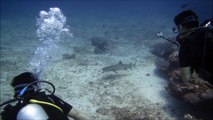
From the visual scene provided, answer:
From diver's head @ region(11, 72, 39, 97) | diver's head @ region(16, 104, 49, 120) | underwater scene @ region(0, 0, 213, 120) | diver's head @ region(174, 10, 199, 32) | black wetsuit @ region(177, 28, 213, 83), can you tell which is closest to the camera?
diver's head @ region(16, 104, 49, 120)

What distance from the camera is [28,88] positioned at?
120 inches

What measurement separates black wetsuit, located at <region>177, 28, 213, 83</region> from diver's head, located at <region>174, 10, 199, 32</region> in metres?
0.35

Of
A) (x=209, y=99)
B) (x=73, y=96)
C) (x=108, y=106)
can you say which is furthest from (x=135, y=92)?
(x=209, y=99)

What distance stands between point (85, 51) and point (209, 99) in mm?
10851

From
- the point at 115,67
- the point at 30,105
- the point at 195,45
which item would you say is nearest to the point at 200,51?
the point at 195,45

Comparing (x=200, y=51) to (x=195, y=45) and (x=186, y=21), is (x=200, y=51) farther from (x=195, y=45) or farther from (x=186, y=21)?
(x=186, y=21)

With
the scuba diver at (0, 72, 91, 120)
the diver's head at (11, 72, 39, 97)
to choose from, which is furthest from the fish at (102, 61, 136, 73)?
the diver's head at (11, 72, 39, 97)

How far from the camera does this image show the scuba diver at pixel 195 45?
356 centimetres

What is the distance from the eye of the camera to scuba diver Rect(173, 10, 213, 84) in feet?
11.7

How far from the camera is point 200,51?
3.62m

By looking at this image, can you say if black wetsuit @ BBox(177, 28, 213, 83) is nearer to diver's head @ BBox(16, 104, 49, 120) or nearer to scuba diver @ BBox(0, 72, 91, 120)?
scuba diver @ BBox(0, 72, 91, 120)

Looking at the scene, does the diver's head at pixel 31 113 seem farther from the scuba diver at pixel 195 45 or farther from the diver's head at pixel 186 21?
the diver's head at pixel 186 21

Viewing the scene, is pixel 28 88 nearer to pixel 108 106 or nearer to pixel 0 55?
pixel 108 106

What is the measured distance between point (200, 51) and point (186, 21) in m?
0.68
